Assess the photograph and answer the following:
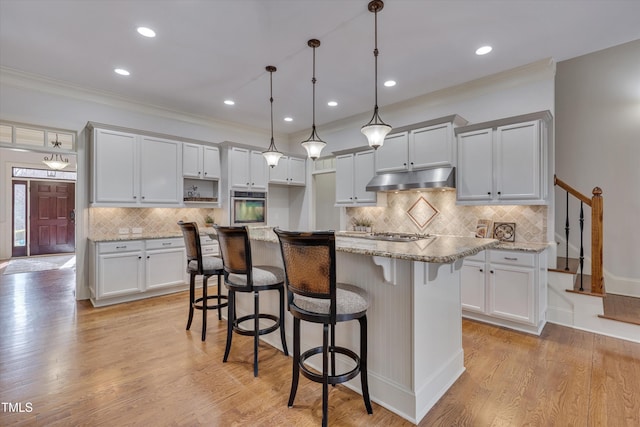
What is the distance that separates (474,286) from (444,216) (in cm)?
118

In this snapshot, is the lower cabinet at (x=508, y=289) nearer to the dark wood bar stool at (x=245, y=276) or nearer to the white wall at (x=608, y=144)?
the white wall at (x=608, y=144)

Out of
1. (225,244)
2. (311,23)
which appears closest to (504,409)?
(225,244)

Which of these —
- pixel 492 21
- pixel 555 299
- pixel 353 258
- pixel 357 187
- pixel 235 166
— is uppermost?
pixel 492 21

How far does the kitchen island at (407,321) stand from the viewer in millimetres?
1846

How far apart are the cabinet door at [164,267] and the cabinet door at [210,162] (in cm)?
140

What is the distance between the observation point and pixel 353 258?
2.20 meters

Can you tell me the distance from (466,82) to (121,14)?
13.0 ft

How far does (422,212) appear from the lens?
4531 mm

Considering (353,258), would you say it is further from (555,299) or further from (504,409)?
(555,299)

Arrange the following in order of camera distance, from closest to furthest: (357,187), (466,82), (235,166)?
(466,82) < (357,187) < (235,166)

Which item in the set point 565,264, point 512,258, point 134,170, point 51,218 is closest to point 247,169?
point 134,170

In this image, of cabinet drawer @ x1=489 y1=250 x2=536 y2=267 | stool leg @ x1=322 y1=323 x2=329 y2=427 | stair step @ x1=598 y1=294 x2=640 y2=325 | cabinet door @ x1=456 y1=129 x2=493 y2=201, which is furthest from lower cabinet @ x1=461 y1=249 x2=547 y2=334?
stool leg @ x1=322 y1=323 x2=329 y2=427

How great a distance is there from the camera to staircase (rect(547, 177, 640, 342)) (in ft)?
9.83

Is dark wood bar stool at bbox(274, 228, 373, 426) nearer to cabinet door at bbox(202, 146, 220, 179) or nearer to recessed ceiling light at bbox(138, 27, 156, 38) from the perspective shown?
recessed ceiling light at bbox(138, 27, 156, 38)
